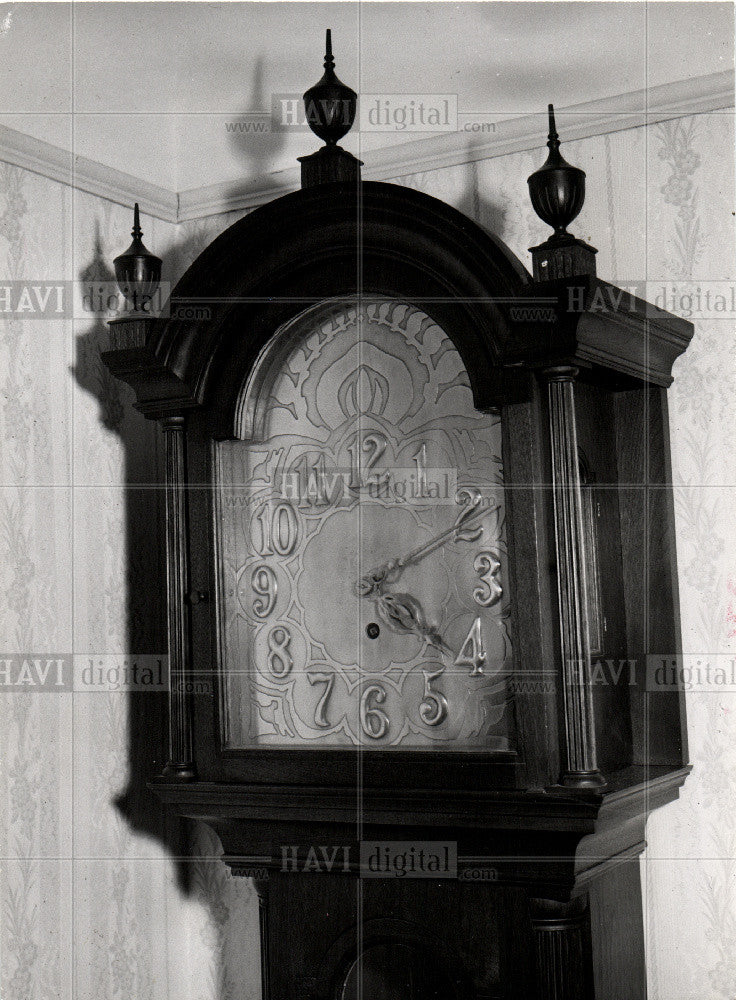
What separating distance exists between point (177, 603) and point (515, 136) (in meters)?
0.92

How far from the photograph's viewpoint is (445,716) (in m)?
1.58

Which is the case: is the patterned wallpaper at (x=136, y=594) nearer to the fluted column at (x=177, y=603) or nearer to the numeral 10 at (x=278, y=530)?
the fluted column at (x=177, y=603)

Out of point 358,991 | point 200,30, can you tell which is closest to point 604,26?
point 200,30

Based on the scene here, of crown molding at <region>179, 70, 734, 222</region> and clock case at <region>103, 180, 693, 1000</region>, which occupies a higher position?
crown molding at <region>179, 70, 734, 222</region>

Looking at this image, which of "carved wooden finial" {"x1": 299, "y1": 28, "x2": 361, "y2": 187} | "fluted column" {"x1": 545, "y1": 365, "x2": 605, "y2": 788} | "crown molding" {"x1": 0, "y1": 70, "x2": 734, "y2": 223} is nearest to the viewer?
"fluted column" {"x1": 545, "y1": 365, "x2": 605, "y2": 788}

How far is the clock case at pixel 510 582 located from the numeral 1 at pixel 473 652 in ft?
0.19

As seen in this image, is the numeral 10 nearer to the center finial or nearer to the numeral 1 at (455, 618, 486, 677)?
the numeral 1 at (455, 618, 486, 677)

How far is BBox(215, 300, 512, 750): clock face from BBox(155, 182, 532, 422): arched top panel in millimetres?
32

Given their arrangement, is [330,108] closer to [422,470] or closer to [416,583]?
[422,470]

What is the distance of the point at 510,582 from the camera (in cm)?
153

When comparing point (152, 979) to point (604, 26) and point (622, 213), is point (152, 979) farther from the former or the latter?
point (604, 26)

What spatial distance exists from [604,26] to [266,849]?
4.39 feet

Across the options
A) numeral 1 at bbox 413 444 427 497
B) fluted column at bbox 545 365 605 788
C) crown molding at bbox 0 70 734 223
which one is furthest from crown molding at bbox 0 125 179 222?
fluted column at bbox 545 365 605 788

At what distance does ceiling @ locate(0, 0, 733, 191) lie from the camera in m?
1.84
